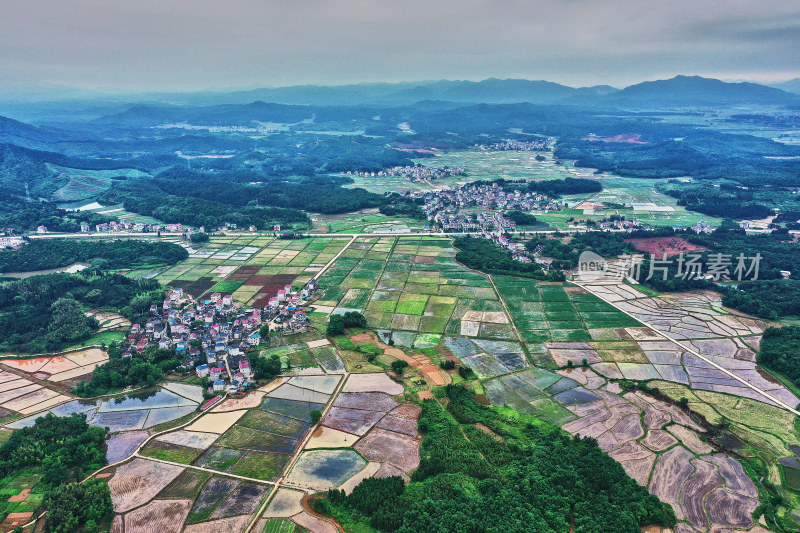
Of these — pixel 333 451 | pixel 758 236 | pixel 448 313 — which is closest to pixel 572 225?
pixel 758 236

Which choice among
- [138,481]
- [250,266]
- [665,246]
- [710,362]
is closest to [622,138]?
[665,246]

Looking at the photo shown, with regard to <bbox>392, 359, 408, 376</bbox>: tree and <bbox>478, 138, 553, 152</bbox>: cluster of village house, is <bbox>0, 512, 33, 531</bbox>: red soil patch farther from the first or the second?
<bbox>478, 138, 553, 152</bbox>: cluster of village house

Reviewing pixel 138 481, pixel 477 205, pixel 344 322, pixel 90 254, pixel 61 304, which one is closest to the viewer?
pixel 138 481

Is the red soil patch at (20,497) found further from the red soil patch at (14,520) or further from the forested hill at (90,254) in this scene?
the forested hill at (90,254)

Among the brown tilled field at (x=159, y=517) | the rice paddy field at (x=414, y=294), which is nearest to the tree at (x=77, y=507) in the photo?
the brown tilled field at (x=159, y=517)

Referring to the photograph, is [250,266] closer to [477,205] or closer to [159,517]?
[159,517]

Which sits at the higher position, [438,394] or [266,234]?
[266,234]

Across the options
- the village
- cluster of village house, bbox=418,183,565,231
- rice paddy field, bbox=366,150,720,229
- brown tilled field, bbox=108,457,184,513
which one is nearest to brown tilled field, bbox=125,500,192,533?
brown tilled field, bbox=108,457,184,513
